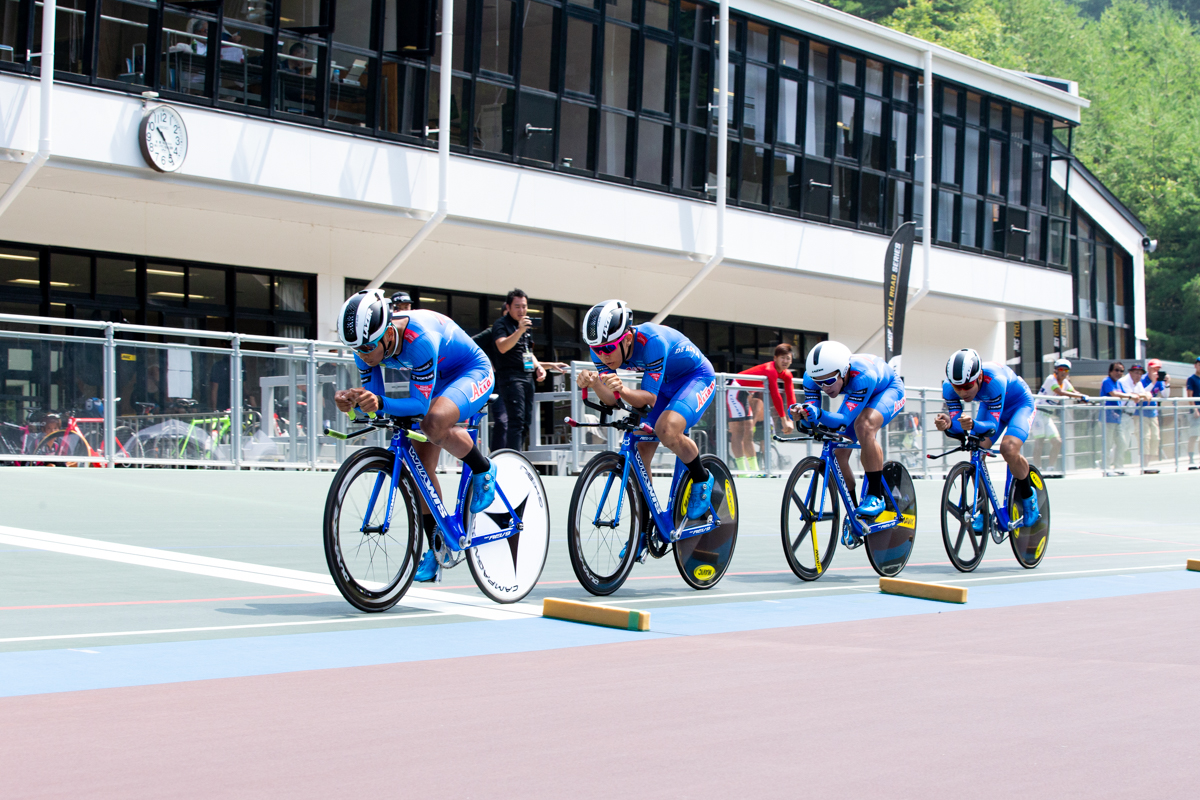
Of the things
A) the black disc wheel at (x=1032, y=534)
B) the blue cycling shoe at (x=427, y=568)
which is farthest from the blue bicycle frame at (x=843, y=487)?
the blue cycling shoe at (x=427, y=568)

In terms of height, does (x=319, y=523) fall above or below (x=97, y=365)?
below

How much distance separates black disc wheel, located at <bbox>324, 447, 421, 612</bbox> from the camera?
6645 millimetres

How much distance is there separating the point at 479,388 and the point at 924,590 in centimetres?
329

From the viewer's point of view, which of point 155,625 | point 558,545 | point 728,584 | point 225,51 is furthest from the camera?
point 225,51

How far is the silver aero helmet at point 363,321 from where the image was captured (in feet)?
21.5

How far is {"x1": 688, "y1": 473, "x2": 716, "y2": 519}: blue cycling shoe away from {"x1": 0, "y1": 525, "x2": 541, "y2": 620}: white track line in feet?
4.70

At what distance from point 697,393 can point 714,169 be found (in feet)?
61.5

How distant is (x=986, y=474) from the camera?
1084 centimetres

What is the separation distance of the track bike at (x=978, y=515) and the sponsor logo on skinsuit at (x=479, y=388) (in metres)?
4.49

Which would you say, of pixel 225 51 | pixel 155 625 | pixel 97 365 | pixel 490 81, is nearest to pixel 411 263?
pixel 490 81

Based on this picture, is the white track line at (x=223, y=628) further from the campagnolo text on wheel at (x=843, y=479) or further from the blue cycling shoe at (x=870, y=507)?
the blue cycling shoe at (x=870, y=507)

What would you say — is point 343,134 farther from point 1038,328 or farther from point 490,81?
point 1038,328

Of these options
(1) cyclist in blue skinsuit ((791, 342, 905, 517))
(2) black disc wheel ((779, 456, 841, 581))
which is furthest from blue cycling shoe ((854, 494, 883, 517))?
(2) black disc wheel ((779, 456, 841, 581))

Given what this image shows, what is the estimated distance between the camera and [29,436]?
546 inches
